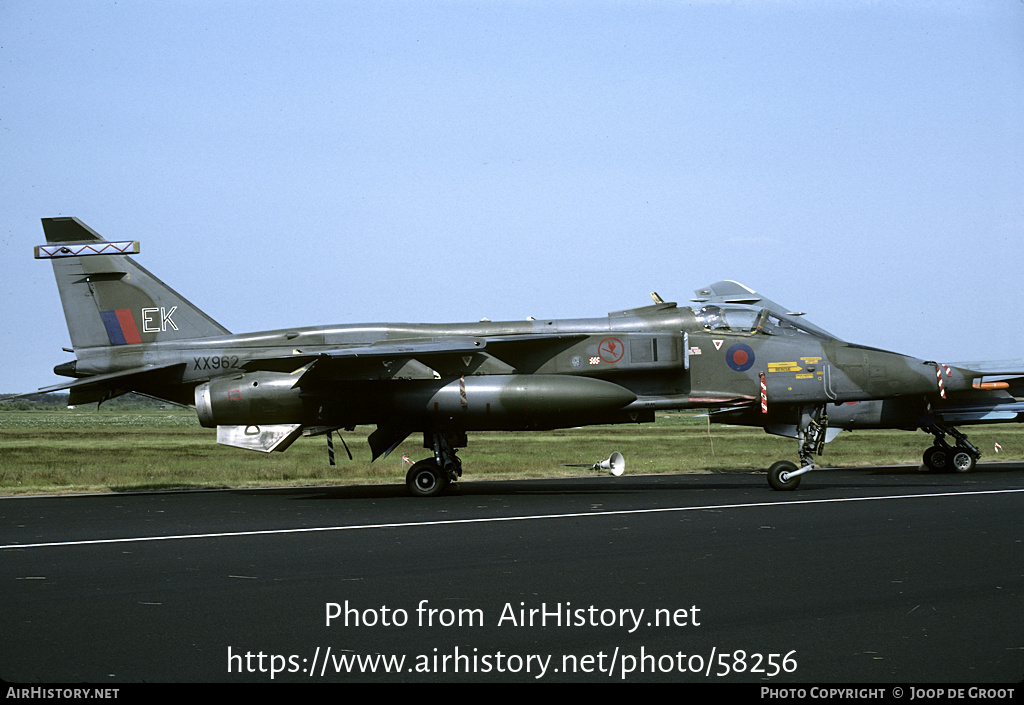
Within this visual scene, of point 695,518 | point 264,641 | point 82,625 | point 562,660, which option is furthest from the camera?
point 695,518

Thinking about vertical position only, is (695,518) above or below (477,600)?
below

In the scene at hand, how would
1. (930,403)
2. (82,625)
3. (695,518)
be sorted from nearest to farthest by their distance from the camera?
1. (82,625)
2. (695,518)
3. (930,403)

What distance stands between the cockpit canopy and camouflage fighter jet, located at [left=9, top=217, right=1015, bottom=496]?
2 cm

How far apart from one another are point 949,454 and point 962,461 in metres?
0.34

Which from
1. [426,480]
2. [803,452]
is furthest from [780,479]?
[426,480]

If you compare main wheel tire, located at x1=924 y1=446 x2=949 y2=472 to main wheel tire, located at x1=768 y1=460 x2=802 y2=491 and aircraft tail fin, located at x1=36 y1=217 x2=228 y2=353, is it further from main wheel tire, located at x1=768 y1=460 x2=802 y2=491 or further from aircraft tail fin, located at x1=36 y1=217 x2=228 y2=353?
aircraft tail fin, located at x1=36 y1=217 x2=228 y2=353

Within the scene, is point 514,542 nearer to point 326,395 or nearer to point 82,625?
point 82,625

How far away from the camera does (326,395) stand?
16.3 metres

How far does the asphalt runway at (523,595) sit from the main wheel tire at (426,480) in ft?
10.3

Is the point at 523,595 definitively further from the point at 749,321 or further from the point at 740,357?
the point at 749,321

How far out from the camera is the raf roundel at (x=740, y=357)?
16156 millimetres

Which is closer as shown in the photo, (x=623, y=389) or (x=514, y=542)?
(x=514, y=542)
